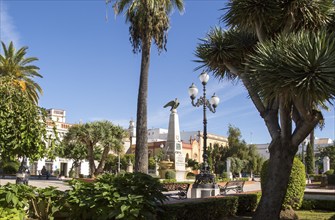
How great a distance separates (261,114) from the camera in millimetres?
10805

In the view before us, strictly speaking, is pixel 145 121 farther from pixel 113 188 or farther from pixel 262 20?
pixel 113 188

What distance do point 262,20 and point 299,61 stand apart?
2407mm

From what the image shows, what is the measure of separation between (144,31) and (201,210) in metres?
10.1

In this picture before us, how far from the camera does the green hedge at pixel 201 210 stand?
8898mm

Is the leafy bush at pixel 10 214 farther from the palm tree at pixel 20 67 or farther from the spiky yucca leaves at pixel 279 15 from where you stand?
the palm tree at pixel 20 67

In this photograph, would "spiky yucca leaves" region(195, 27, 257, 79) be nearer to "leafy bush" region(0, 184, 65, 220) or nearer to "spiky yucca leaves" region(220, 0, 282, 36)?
"spiky yucca leaves" region(220, 0, 282, 36)

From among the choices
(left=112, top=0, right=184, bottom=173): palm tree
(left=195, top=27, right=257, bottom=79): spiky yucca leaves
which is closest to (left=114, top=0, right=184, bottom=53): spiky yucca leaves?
(left=112, top=0, right=184, bottom=173): palm tree

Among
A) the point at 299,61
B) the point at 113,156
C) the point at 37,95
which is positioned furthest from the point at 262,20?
the point at 113,156

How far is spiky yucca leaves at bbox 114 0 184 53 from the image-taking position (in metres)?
17.7

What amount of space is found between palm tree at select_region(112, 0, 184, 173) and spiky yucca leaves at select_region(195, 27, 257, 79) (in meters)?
4.54

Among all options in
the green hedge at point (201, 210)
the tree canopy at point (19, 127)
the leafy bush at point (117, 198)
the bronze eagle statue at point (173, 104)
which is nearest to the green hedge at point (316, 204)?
the green hedge at point (201, 210)

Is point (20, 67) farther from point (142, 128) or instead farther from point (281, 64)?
point (281, 64)

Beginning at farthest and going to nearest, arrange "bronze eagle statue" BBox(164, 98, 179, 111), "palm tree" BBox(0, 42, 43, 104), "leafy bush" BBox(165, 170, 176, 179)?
"bronze eagle statue" BBox(164, 98, 179, 111) → "leafy bush" BBox(165, 170, 176, 179) → "palm tree" BBox(0, 42, 43, 104)

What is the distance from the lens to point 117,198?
7805 mm
